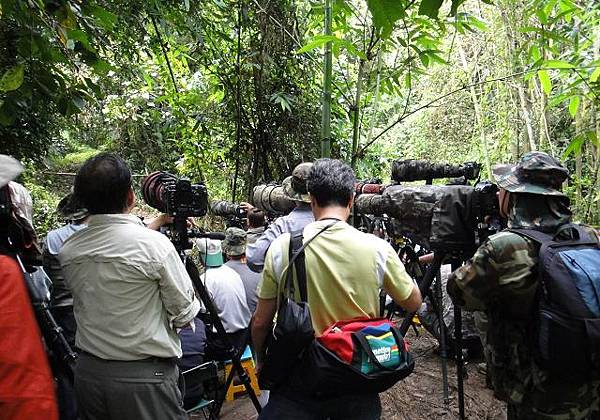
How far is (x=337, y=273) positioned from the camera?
1.46 m

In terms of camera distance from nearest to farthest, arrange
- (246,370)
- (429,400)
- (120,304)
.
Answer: (120,304) < (429,400) < (246,370)

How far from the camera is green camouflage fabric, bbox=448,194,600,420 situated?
1.62 metres

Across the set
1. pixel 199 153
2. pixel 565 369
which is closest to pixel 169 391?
pixel 565 369

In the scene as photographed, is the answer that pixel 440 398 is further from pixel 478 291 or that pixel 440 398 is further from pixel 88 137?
pixel 88 137

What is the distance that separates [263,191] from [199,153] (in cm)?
209

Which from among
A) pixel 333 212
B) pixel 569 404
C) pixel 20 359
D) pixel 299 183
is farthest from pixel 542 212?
pixel 20 359

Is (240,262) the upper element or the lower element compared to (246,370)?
upper

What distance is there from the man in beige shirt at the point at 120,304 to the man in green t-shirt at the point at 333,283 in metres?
0.34

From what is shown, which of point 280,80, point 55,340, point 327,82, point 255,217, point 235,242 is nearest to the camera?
point 55,340

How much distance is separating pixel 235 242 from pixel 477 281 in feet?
6.91

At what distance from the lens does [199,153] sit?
546 cm

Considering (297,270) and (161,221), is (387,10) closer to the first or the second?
(297,270)

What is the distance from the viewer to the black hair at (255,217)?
12.4 ft

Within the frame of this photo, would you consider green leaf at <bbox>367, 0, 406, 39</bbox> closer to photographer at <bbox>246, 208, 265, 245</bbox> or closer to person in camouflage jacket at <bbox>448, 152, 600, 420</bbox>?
person in camouflage jacket at <bbox>448, 152, 600, 420</bbox>
